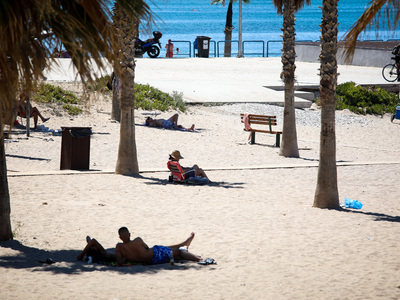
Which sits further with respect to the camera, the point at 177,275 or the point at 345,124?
the point at 345,124

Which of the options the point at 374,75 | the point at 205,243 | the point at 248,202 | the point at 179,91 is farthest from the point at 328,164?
the point at 374,75

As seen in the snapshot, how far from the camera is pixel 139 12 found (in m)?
6.04

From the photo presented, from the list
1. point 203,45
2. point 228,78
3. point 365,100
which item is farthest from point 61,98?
point 203,45

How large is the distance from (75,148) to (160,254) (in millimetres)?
6412

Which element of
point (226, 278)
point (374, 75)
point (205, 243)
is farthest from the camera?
point (374, 75)

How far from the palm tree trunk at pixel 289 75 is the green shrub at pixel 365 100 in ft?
35.0

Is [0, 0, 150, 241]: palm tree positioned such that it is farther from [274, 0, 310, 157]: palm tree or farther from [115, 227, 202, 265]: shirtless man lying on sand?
[274, 0, 310, 157]: palm tree

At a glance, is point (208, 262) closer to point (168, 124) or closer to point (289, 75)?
point (289, 75)

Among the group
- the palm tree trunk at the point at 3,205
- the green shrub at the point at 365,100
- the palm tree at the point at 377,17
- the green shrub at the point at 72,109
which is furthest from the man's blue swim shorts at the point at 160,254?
the green shrub at the point at 365,100

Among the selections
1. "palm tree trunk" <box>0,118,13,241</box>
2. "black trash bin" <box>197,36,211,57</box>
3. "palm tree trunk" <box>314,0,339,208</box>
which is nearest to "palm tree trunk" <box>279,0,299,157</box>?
"palm tree trunk" <box>314,0,339,208</box>

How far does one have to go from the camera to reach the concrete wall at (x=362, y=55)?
35.6 m

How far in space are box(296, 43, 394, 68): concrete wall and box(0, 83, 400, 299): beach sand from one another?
19181mm

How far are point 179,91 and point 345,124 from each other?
22.7ft

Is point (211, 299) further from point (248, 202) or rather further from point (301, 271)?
point (248, 202)
